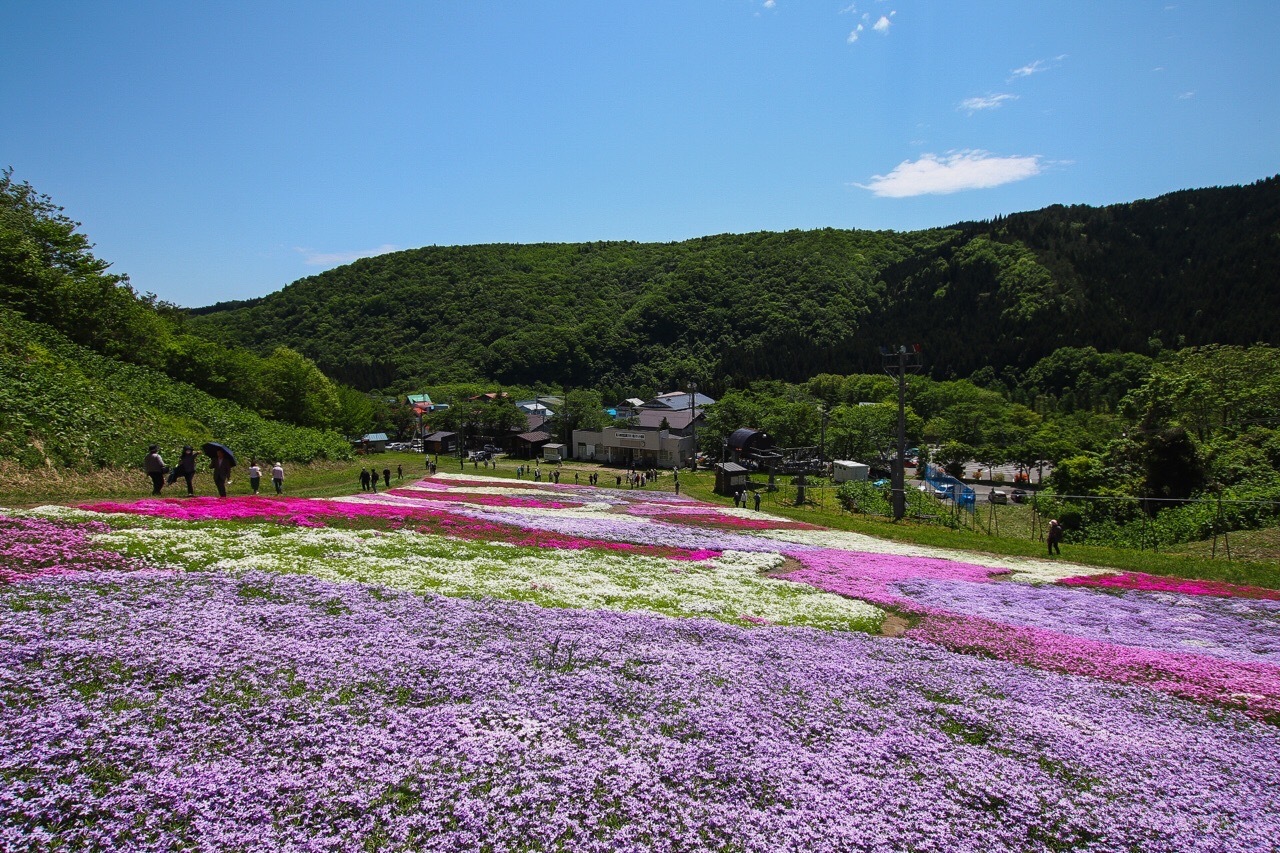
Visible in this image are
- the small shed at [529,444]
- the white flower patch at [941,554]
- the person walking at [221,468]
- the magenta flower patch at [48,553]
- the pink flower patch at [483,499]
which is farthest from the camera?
the small shed at [529,444]

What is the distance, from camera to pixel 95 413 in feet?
107

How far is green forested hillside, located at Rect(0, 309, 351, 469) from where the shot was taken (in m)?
27.9

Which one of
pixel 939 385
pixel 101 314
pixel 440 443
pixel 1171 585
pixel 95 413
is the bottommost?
pixel 1171 585

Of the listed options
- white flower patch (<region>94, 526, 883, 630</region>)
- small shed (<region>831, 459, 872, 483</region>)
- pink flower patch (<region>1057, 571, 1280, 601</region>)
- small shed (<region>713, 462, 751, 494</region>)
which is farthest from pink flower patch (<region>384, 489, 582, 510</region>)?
small shed (<region>831, 459, 872, 483</region>)

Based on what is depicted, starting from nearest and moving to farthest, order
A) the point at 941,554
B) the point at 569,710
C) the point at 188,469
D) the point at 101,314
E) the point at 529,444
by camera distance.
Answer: the point at 569,710 < the point at 188,469 < the point at 941,554 < the point at 101,314 < the point at 529,444

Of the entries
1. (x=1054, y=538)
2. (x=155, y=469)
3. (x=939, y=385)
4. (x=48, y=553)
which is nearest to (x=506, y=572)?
(x=48, y=553)

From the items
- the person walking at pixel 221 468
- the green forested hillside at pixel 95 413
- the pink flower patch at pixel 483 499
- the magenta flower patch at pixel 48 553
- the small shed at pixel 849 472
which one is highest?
the green forested hillside at pixel 95 413

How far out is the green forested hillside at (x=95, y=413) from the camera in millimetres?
27891

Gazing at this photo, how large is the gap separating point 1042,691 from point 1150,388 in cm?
4610

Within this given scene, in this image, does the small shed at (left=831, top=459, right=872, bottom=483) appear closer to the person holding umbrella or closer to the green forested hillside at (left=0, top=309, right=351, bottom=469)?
the green forested hillside at (left=0, top=309, right=351, bottom=469)

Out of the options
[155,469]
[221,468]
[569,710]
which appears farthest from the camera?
[221,468]

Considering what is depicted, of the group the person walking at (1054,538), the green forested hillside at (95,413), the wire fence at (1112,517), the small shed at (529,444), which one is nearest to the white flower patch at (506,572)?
the green forested hillside at (95,413)

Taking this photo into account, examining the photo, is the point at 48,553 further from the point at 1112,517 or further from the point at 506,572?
the point at 1112,517

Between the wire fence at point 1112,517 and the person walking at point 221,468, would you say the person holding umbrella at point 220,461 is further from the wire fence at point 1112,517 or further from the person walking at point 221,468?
the wire fence at point 1112,517
